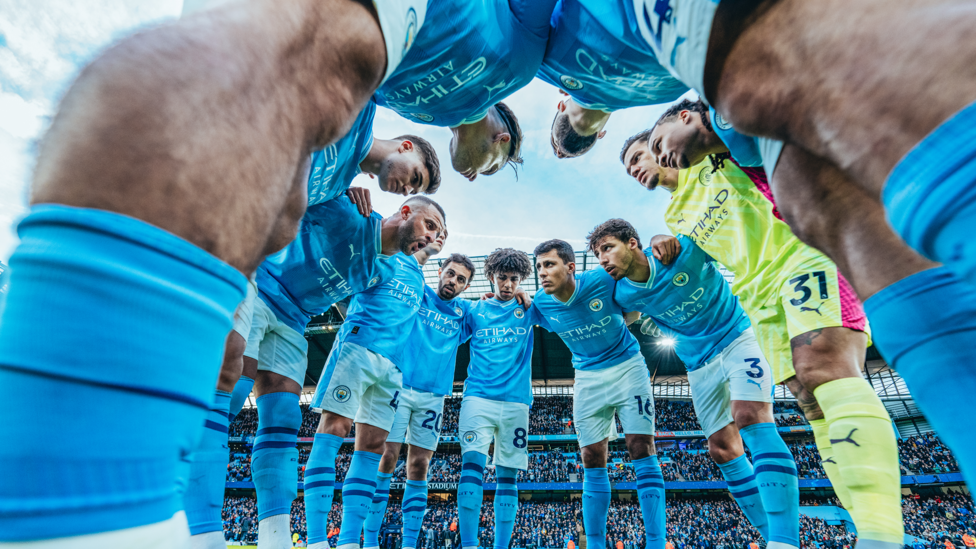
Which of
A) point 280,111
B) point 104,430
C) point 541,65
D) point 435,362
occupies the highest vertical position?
point 541,65

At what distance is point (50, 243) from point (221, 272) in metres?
0.14

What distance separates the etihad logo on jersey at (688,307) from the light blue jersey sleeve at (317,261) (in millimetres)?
2673

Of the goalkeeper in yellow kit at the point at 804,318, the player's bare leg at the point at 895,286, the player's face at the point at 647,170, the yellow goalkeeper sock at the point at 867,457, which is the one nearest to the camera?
the player's bare leg at the point at 895,286

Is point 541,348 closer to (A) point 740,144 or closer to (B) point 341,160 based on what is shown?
(B) point 341,160

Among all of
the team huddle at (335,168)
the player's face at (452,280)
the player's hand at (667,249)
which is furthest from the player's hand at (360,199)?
the player's hand at (667,249)

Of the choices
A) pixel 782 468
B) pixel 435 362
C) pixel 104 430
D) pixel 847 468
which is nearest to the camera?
pixel 104 430

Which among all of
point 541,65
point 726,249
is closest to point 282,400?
point 541,65

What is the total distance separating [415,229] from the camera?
12.2 feet

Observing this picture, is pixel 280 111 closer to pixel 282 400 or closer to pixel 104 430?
pixel 104 430

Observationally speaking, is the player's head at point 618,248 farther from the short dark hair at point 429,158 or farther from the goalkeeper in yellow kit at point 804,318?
the short dark hair at point 429,158

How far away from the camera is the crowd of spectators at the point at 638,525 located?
1578 centimetres

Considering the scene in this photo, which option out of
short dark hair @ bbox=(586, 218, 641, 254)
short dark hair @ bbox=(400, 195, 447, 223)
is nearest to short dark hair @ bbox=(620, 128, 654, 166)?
short dark hair @ bbox=(586, 218, 641, 254)

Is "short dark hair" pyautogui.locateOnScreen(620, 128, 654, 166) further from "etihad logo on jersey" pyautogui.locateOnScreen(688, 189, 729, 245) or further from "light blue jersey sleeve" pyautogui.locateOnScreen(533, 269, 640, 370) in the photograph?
"light blue jersey sleeve" pyautogui.locateOnScreen(533, 269, 640, 370)

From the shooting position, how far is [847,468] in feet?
5.38
